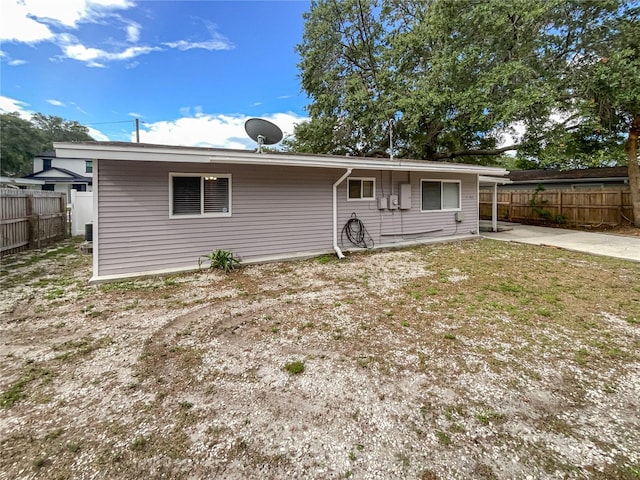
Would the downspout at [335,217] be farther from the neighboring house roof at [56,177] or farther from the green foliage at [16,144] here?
the green foliage at [16,144]

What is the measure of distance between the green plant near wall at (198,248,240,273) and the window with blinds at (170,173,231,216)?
816mm

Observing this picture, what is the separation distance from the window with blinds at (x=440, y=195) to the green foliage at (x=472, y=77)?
3.80m

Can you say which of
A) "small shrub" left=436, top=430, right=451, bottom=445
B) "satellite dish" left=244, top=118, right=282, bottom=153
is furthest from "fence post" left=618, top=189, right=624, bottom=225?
"small shrub" left=436, top=430, right=451, bottom=445

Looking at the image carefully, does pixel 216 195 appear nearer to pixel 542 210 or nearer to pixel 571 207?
pixel 571 207

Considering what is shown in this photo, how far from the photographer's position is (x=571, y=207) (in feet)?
42.2

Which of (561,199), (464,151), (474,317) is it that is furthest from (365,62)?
(474,317)

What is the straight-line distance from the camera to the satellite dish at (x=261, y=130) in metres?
6.68

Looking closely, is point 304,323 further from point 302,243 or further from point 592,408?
point 302,243

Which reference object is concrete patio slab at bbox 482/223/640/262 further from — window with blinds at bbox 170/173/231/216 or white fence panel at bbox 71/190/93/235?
white fence panel at bbox 71/190/93/235

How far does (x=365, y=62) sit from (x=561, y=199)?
11.3 meters

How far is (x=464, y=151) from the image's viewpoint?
14914 mm

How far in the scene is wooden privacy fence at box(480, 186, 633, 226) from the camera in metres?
11.8

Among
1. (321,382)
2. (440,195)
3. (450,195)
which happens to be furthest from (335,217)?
(321,382)

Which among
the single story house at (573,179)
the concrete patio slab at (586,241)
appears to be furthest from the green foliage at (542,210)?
the concrete patio slab at (586,241)
